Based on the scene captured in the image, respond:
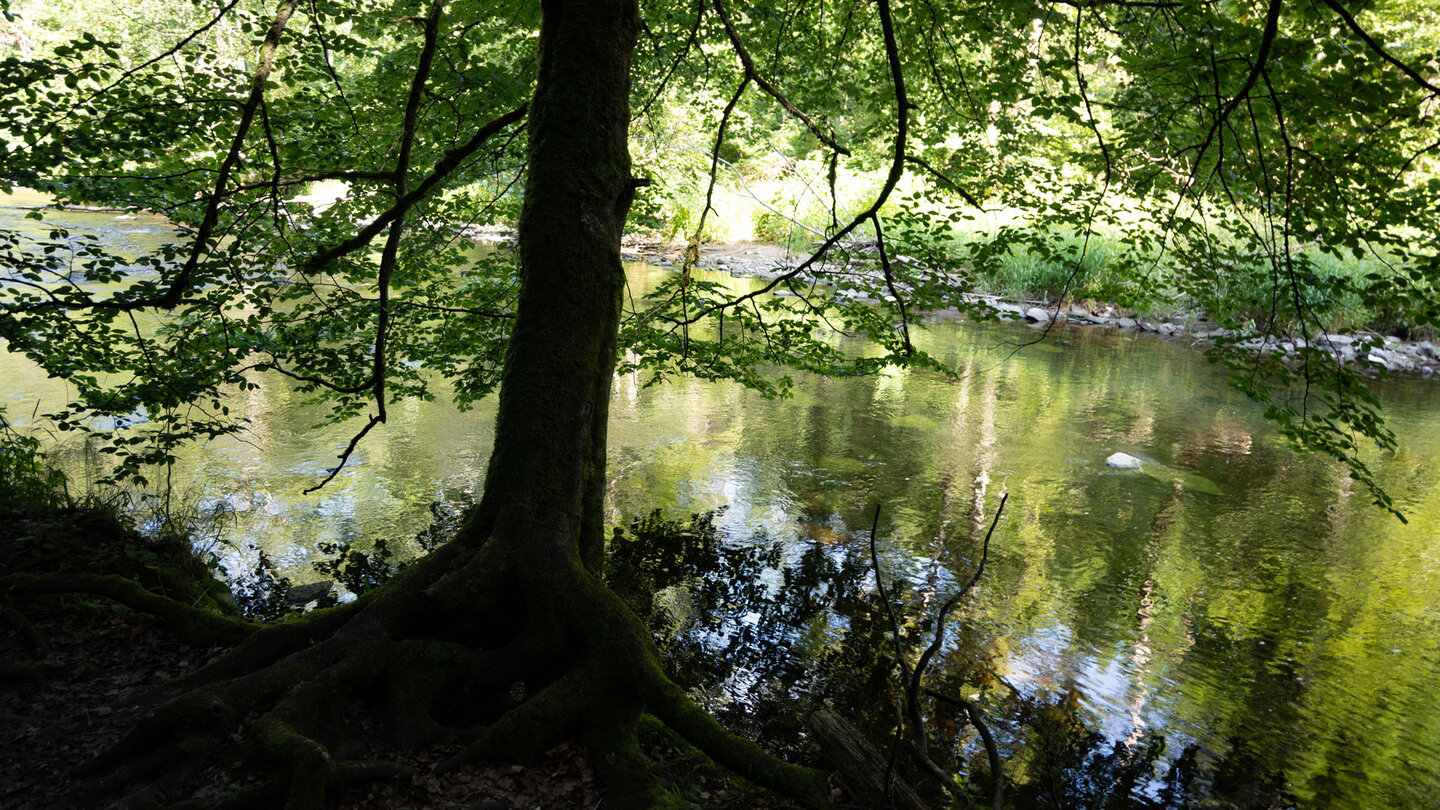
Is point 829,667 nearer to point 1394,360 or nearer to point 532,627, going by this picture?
point 532,627

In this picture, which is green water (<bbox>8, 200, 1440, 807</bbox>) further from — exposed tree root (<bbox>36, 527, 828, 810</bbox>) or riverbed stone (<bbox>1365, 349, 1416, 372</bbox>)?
exposed tree root (<bbox>36, 527, 828, 810</bbox>)

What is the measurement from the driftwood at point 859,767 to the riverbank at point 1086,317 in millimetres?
7283

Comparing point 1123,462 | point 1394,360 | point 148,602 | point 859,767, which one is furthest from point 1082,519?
point 1394,360

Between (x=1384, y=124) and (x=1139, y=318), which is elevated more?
(x=1384, y=124)

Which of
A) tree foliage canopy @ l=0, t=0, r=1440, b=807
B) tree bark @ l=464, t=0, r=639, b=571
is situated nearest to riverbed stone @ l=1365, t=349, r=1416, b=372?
tree foliage canopy @ l=0, t=0, r=1440, b=807

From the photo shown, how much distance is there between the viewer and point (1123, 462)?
9.91 m

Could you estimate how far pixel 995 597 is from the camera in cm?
643

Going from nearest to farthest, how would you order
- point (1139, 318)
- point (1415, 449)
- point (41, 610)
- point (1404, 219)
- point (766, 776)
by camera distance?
point (766, 776)
point (41, 610)
point (1404, 219)
point (1415, 449)
point (1139, 318)

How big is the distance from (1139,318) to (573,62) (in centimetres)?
Answer: 1936

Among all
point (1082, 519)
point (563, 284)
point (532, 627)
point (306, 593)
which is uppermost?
point (563, 284)

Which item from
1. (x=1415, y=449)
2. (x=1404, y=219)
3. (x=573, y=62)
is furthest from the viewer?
(x=1415, y=449)

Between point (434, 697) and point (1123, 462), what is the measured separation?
8924 millimetres

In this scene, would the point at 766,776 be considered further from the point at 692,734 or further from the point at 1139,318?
the point at 1139,318

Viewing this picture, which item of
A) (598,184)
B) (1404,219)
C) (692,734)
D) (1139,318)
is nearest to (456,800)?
(692,734)
